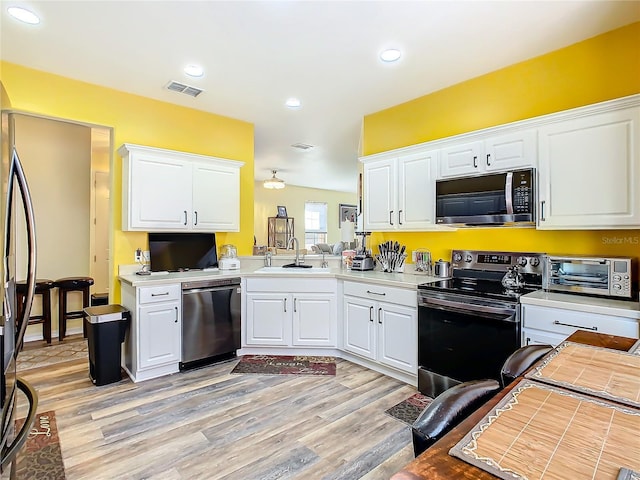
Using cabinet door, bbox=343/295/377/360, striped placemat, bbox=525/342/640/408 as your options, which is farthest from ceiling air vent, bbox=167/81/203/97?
striped placemat, bbox=525/342/640/408

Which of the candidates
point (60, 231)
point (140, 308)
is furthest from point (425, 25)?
point (60, 231)

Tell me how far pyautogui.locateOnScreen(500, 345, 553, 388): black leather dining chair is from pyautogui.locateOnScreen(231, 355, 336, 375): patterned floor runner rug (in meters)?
2.23

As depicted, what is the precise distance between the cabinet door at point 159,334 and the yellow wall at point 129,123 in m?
0.74

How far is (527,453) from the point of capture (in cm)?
72

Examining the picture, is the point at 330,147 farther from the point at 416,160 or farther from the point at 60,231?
the point at 60,231

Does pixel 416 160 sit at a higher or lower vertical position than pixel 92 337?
higher

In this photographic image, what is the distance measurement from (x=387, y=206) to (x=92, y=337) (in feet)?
10.1

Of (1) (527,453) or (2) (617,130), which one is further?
(2) (617,130)

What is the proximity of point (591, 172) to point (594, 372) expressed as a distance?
5.90 feet

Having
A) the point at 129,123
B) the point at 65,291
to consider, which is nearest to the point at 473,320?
the point at 129,123

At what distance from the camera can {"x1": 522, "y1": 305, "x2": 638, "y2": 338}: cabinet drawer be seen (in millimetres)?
1987

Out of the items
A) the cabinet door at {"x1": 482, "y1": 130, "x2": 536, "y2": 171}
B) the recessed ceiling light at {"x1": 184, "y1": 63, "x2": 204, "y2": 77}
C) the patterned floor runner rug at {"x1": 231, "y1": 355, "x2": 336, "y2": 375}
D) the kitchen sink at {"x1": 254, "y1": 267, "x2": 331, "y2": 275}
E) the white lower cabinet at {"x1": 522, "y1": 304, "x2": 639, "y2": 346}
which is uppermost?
the recessed ceiling light at {"x1": 184, "y1": 63, "x2": 204, "y2": 77}

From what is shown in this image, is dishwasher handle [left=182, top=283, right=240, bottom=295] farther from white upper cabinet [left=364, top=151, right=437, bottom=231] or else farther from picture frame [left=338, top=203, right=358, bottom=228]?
picture frame [left=338, top=203, right=358, bottom=228]

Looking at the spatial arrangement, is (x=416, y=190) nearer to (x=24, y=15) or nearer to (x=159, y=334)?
(x=159, y=334)
